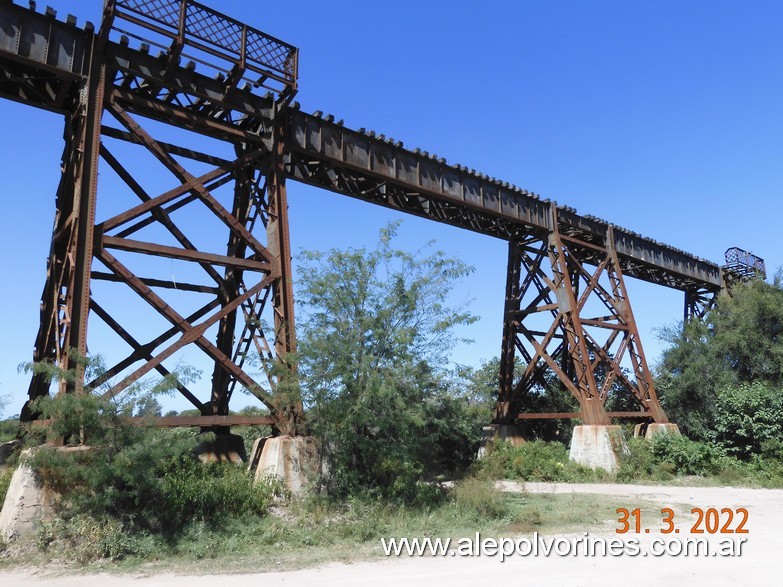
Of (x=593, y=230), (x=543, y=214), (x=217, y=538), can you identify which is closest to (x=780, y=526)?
(x=217, y=538)

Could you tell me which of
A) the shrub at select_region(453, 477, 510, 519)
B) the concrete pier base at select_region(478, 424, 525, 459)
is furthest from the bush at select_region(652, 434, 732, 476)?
the shrub at select_region(453, 477, 510, 519)

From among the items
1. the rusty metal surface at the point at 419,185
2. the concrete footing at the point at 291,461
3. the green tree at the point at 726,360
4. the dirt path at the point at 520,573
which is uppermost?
the rusty metal surface at the point at 419,185

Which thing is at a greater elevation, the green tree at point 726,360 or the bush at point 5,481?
the green tree at point 726,360

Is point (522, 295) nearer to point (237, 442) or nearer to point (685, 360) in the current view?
point (685, 360)

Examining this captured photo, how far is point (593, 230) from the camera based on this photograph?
20922 millimetres

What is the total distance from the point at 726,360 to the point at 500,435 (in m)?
9.56

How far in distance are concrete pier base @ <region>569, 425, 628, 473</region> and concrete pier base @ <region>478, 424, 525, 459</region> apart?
1.89m

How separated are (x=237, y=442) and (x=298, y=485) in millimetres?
3234

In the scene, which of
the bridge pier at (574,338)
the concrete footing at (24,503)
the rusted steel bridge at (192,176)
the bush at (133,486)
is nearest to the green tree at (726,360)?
the bridge pier at (574,338)

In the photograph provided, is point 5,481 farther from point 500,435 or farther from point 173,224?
point 500,435

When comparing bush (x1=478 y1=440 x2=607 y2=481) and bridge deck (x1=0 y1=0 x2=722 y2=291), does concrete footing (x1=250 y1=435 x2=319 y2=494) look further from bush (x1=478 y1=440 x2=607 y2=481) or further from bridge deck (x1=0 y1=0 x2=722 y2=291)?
bush (x1=478 y1=440 x2=607 y2=481)

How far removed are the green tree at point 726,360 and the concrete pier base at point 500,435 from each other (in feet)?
21.9

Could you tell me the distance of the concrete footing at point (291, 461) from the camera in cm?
965

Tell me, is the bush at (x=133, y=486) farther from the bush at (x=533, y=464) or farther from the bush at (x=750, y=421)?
the bush at (x=750, y=421)
